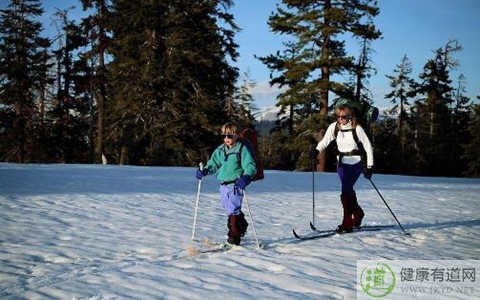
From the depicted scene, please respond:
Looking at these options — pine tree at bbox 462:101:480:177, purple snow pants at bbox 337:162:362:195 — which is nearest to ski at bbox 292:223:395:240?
purple snow pants at bbox 337:162:362:195

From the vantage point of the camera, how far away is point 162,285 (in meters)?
3.84

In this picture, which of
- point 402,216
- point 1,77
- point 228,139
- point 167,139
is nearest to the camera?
point 228,139

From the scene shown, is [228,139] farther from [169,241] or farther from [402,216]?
[402,216]

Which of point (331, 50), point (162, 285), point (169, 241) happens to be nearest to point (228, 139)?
point (169, 241)

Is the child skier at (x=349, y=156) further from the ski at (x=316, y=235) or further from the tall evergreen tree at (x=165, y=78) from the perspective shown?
the tall evergreen tree at (x=165, y=78)

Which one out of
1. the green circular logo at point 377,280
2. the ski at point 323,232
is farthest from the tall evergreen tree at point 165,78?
the green circular logo at point 377,280

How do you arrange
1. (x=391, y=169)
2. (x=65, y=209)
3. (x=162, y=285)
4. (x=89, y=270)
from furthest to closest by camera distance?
(x=391, y=169) → (x=65, y=209) → (x=89, y=270) → (x=162, y=285)

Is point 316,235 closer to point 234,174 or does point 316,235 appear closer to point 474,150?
point 234,174

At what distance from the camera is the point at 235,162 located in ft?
18.0

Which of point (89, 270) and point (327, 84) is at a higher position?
point (327, 84)

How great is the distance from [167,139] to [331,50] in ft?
36.6

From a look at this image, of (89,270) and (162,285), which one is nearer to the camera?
(162,285)

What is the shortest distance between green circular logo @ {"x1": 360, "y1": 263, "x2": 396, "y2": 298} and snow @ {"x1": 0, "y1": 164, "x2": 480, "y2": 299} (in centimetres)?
15

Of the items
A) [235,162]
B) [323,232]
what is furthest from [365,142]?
[235,162]
